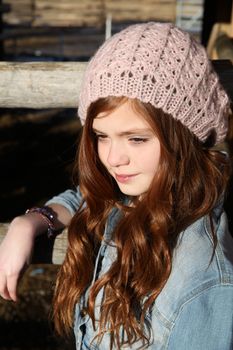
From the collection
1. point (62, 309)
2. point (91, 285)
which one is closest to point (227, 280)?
point (91, 285)

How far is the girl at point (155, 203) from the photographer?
1.47 metres

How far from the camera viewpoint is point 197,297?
4.71ft

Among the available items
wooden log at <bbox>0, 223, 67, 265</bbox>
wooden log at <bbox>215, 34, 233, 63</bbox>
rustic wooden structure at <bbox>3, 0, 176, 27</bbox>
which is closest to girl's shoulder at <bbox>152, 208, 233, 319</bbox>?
wooden log at <bbox>0, 223, 67, 265</bbox>

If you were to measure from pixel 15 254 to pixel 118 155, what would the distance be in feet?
1.31

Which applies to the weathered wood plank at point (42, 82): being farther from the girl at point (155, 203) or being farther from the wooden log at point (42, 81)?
the girl at point (155, 203)

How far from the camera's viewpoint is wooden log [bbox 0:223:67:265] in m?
1.80

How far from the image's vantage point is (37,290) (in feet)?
11.6

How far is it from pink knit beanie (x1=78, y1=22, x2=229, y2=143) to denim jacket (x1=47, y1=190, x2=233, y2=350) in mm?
293

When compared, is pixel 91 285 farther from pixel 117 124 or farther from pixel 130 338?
pixel 117 124

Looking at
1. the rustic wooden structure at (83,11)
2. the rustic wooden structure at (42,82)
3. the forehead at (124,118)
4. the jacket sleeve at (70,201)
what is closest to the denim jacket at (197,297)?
the forehead at (124,118)

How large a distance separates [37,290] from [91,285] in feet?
6.08

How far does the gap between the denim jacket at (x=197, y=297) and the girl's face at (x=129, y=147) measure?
0.19 m

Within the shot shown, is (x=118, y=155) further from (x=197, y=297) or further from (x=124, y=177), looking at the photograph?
(x=197, y=297)

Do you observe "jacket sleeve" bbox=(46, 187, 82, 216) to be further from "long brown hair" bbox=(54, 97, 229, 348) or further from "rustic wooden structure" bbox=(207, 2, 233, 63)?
"rustic wooden structure" bbox=(207, 2, 233, 63)
